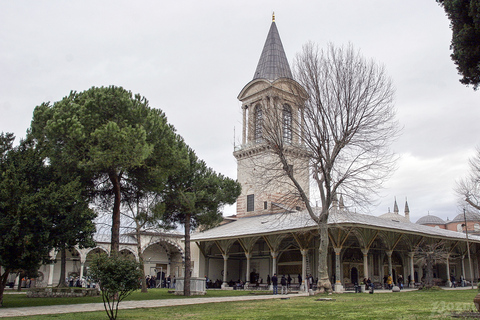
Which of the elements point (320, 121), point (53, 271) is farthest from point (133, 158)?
point (53, 271)

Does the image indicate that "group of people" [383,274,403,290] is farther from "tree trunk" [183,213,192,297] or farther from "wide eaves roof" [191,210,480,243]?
"tree trunk" [183,213,192,297]

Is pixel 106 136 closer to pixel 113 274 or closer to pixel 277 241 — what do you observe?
pixel 113 274

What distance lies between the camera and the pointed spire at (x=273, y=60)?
36875 millimetres

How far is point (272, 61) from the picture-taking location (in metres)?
37.7

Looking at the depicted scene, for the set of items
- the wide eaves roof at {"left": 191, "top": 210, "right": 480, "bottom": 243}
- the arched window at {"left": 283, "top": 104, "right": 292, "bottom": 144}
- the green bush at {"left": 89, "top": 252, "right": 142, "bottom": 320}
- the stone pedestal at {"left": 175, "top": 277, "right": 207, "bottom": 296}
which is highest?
the arched window at {"left": 283, "top": 104, "right": 292, "bottom": 144}

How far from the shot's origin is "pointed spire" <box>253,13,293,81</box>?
36875 millimetres

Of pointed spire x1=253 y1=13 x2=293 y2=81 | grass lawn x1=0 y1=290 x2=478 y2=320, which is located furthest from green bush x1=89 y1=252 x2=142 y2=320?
pointed spire x1=253 y1=13 x2=293 y2=81

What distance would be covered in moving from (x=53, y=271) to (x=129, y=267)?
3150 centimetres

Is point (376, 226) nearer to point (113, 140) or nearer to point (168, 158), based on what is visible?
point (168, 158)

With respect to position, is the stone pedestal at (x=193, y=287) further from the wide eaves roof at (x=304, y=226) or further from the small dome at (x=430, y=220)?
the small dome at (x=430, y=220)

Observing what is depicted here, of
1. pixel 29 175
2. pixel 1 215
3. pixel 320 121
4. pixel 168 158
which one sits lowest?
pixel 1 215

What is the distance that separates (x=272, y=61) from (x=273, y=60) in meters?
0.17

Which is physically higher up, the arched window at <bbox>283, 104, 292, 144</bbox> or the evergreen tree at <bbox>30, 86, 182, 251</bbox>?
the arched window at <bbox>283, 104, 292, 144</bbox>

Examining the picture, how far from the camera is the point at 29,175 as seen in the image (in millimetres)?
14258
